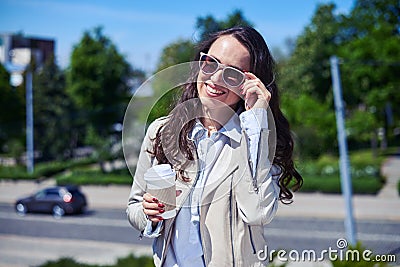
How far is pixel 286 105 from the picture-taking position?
36.9 feet

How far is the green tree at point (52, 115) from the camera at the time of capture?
34.4 ft

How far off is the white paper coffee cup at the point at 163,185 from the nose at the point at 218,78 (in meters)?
0.16

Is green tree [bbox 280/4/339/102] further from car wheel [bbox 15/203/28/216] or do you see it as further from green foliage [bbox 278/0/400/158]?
car wheel [bbox 15/203/28/216]

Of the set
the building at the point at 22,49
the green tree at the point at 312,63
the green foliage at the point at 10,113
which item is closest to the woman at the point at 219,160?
the building at the point at 22,49

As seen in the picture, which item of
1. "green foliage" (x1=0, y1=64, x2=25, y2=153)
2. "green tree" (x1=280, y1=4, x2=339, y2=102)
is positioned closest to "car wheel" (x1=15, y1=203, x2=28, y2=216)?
"green foliage" (x1=0, y1=64, x2=25, y2=153)

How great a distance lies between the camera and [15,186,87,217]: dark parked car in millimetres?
7738

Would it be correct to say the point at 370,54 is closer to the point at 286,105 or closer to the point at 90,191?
the point at 286,105

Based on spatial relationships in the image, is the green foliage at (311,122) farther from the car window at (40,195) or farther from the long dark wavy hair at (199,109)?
the long dark wavy hair at (199,109)

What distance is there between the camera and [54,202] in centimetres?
773

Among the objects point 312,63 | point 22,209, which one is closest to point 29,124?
point 22,209

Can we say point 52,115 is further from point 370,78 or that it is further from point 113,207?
point 370,78

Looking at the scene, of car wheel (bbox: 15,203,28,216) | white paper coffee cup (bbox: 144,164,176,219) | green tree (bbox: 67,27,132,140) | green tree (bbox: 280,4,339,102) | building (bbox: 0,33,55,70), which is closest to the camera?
white paper coffee cup (bbox: 144,164,176,219)

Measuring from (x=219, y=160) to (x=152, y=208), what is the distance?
0.14 metres

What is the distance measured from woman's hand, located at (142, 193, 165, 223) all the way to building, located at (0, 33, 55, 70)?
487 centimetres
